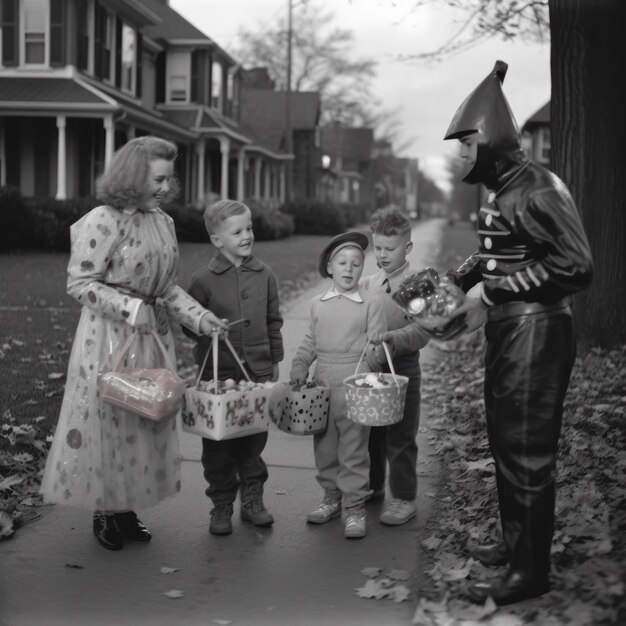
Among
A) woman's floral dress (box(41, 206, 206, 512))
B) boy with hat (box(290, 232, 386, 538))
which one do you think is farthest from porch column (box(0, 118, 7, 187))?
boy with hat (box(290, 232, 386, 538))

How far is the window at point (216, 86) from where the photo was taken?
35375 mm

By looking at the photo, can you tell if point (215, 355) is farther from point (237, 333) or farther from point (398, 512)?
point (398, 512)

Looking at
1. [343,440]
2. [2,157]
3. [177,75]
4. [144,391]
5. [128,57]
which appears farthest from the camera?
[177,75]

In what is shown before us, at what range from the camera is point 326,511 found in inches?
194

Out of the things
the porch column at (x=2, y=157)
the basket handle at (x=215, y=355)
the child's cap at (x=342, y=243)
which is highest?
the porch column at (x=2, y=157)

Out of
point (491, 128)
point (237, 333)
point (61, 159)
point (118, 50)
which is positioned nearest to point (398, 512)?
point (237, 333)

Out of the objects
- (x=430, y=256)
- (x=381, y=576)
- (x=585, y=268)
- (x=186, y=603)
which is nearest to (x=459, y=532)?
(x=381, y=576)

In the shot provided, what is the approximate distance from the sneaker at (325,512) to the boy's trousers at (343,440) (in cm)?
13

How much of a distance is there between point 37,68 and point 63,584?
2203 cm

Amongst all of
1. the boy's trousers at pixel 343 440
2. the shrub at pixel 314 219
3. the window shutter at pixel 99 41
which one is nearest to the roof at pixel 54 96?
the window shutter at pixel 99 41

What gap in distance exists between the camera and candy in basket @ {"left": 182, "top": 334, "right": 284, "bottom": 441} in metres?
4.32

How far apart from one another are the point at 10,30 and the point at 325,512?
2190 centimetres

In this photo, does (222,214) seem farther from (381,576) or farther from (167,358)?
(381,576)

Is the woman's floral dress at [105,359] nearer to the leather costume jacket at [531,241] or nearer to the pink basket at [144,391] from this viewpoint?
the pink basket at [144,391]
